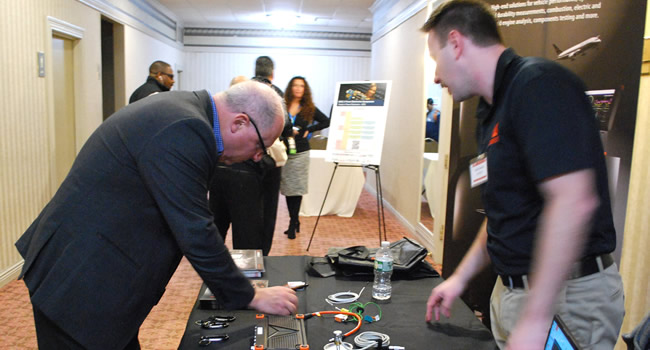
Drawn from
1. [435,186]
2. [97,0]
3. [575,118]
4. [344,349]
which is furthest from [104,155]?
[97,0]

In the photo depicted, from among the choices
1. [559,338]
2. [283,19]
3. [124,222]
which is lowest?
[559,338]

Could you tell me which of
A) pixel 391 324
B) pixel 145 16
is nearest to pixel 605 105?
pixel 391 324

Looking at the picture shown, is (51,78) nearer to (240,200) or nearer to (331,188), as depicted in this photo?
(240,200)

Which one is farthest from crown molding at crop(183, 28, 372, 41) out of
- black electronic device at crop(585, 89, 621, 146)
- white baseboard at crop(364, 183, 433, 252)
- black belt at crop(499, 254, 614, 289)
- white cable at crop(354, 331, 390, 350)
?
black belt at crop(499, 254, 614, 289)

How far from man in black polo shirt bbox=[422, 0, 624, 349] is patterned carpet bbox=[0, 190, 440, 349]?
188 cm

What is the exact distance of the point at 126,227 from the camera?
111cm

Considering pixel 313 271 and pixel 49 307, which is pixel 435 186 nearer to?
pixel 313 271

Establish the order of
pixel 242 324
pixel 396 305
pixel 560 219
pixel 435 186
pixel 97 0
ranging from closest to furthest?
pixel 560 219 < pixel 242 324 < pixel 396 305 < pixel 435 186 < pixel 97 0

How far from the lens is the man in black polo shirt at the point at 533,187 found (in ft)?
2.86

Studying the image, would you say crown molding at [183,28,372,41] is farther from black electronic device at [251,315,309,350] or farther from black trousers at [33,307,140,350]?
black trousers at [33,307,140,350]

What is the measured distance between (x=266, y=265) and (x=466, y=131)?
1465 mm

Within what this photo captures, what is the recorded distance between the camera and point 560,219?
0.87m

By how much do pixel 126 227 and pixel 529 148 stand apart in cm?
87

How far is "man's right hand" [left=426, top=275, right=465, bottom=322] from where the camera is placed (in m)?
1.32
